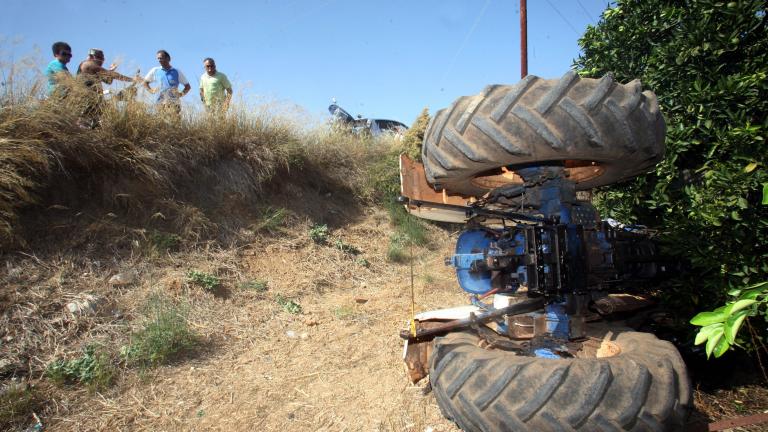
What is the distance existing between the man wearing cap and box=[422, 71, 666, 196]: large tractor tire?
4.95 metres

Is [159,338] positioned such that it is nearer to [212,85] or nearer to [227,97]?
[227,97]

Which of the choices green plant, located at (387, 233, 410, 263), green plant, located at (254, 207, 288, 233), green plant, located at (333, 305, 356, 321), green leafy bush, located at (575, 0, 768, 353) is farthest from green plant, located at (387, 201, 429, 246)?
green leafy bush, located at (575, 0, 768, 353)

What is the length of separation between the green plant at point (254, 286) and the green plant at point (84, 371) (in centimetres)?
173

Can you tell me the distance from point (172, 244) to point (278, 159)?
223cm

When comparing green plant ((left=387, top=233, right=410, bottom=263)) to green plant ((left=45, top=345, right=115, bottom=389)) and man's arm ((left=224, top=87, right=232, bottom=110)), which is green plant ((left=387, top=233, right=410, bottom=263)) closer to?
man's arm ((left=224, top=87, right=232, bottom=110))

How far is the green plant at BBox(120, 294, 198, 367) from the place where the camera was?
360cm

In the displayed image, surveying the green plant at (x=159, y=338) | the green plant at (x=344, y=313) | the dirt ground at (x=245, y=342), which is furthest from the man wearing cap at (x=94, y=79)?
the green plant at (x=344, y=313)

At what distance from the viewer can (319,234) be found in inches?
255

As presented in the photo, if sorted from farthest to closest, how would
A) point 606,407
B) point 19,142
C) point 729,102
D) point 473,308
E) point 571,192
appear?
point 19,142 → point 729,102 → point 473,308 → point 571,192 → point 606,407

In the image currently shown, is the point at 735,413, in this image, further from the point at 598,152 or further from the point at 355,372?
the point at 355,372

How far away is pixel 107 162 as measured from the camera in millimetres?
5215

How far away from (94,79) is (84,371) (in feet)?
13.0

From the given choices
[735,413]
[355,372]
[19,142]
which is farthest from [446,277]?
[19,142]

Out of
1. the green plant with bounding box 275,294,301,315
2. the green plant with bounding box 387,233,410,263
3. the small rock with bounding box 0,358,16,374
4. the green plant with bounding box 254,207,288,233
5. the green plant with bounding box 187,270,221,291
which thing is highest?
the green plant with bounding box 254,207,288,233
